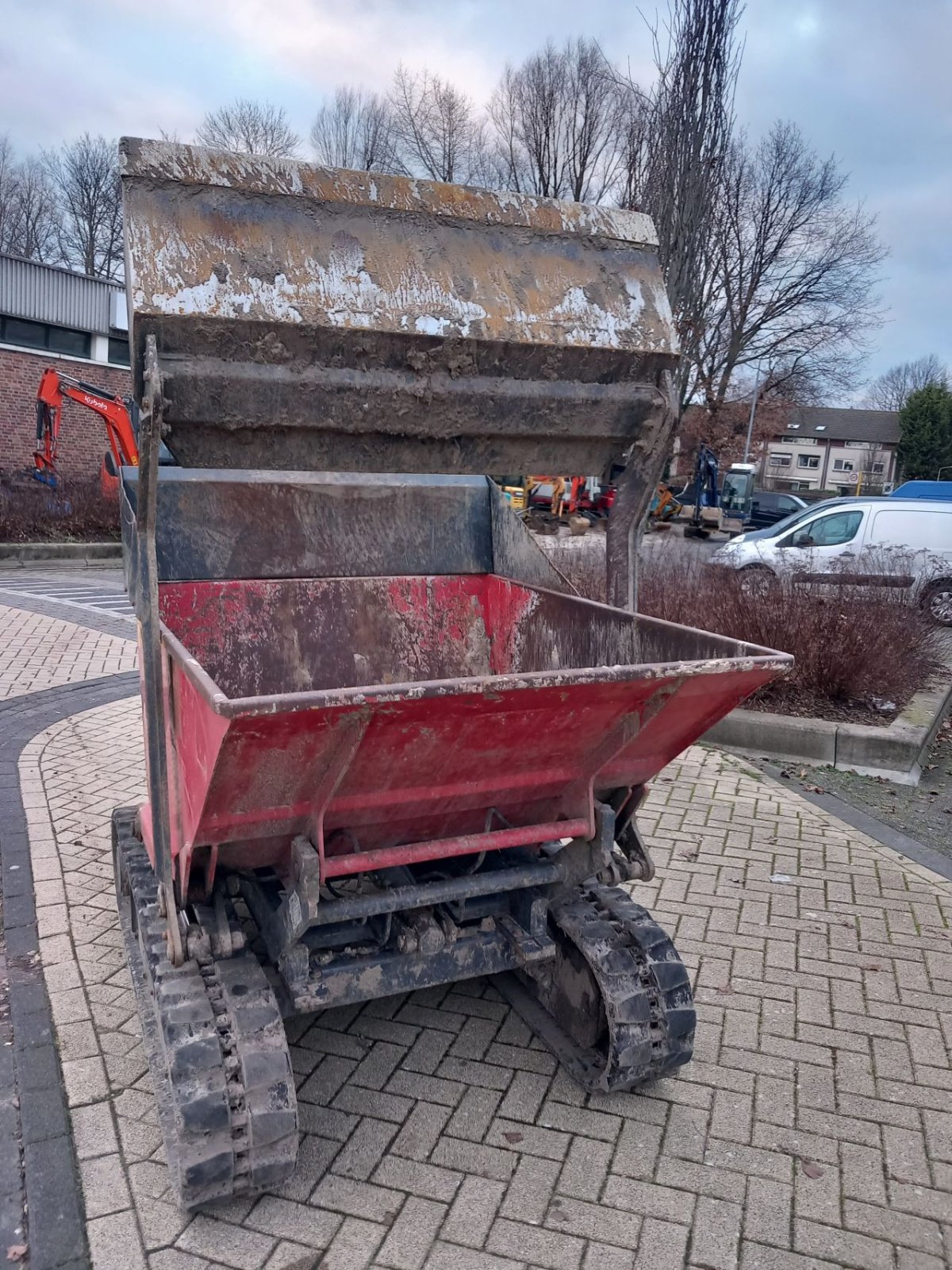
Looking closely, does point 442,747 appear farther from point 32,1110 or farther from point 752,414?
point 752,414

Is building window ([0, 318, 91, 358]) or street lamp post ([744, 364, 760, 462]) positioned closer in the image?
building window ([0, 318, 91, 358])

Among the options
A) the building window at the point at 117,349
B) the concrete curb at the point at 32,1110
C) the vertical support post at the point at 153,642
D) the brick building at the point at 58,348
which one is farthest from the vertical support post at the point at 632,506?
the building window at the point at 117,349

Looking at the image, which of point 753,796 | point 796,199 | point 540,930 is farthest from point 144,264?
point 796,199

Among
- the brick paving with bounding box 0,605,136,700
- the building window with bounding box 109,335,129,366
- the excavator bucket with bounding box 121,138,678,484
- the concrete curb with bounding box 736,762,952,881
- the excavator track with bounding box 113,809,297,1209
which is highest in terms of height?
the building window with bounding box 109,335,129,366

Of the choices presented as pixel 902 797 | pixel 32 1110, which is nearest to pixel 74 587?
pixel 902 797

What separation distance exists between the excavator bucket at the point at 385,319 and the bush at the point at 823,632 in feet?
11.6

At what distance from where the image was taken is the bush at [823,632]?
283 inches

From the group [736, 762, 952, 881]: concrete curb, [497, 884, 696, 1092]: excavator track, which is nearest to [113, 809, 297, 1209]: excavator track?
[497, 884, 696, 1092]: excavator track

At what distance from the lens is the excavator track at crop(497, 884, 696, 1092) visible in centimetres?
295

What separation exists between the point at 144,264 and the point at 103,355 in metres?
22.3

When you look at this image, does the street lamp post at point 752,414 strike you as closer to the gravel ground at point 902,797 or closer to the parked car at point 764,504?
the parked car at point 764,504

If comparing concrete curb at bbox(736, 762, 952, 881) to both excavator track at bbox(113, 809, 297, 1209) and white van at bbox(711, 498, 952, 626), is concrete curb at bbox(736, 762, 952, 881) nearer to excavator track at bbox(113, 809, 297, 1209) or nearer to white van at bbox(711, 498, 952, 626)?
excavator track at bbox(113, 809, 297, 1209)

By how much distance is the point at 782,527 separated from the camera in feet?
46.0

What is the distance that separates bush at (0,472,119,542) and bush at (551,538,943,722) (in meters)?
12.0
